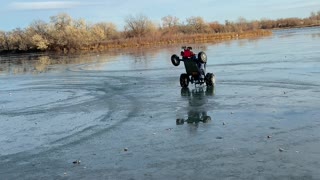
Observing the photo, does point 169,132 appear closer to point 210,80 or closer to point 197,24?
point 210,80

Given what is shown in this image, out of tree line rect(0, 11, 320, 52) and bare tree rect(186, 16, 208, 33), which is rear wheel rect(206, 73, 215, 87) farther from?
bare tree rect(186, 16, 208, 33)

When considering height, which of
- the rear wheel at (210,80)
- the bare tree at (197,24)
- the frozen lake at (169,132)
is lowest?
the frozen lake at (169,132)

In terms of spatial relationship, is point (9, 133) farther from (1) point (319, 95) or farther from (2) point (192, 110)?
(1) point (319, 95)

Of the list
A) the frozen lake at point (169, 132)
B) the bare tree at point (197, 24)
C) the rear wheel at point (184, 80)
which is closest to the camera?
the frozen lake at point (169, 132)

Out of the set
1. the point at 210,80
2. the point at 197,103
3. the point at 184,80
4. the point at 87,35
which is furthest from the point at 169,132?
the point at 87,35

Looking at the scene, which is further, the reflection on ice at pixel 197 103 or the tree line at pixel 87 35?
the tree line at pixel 87 35

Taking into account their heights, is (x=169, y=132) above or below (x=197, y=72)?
below

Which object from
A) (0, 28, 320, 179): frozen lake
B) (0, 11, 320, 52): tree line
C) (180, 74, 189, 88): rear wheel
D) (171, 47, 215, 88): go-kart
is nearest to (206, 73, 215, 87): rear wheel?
(171, 47, 215, 88): go-kart

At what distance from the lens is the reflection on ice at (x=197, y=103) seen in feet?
37.2

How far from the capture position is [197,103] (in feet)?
45.1

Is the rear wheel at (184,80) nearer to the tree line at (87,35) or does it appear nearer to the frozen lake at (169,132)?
the frozen lake at (169,132)

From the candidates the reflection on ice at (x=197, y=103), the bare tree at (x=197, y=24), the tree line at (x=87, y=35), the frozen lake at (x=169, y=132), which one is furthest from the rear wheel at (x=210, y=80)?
the bare tree at (x=197, y=24)

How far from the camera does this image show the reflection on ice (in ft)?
37.2

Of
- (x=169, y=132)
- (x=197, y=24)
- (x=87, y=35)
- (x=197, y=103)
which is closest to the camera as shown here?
(x=169, y=132)
